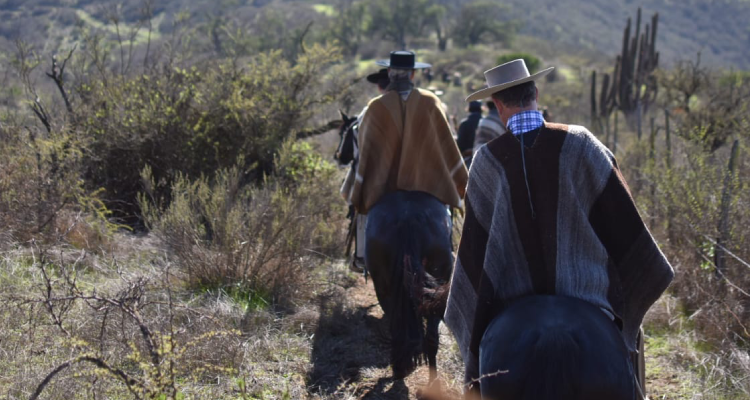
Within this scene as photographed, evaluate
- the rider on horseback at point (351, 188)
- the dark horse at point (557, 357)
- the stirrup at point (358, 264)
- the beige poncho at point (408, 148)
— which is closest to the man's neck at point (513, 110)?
the dark horse at point (557, 357)

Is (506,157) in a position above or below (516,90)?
below

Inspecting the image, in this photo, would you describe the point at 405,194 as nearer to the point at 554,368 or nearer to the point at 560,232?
the point at 560,232

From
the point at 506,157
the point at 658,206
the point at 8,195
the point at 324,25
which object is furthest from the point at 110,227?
the point at 324,25

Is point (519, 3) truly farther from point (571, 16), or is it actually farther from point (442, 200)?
point (442, 200)

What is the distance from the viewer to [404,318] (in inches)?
185

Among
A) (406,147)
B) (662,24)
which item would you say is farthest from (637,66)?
(662,24)

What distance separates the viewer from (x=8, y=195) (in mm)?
6266

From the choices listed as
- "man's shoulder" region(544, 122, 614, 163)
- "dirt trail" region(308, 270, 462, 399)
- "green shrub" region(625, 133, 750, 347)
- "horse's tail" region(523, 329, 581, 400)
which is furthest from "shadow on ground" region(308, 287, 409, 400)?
"man's shoulder" region(544, 122, 614, 163)

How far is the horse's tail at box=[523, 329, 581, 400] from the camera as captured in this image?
260 cm

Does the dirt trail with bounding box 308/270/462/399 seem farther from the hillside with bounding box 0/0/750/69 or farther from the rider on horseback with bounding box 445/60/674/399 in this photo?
the hillside with bounding box 0/0/750/69

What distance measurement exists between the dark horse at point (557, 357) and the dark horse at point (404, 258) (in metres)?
Answer: 1.71

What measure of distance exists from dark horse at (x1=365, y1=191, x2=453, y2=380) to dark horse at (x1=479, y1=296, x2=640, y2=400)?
171cm

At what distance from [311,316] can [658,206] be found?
3.86m

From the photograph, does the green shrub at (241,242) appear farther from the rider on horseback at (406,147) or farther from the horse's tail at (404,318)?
the horse's tail at (404,318)
